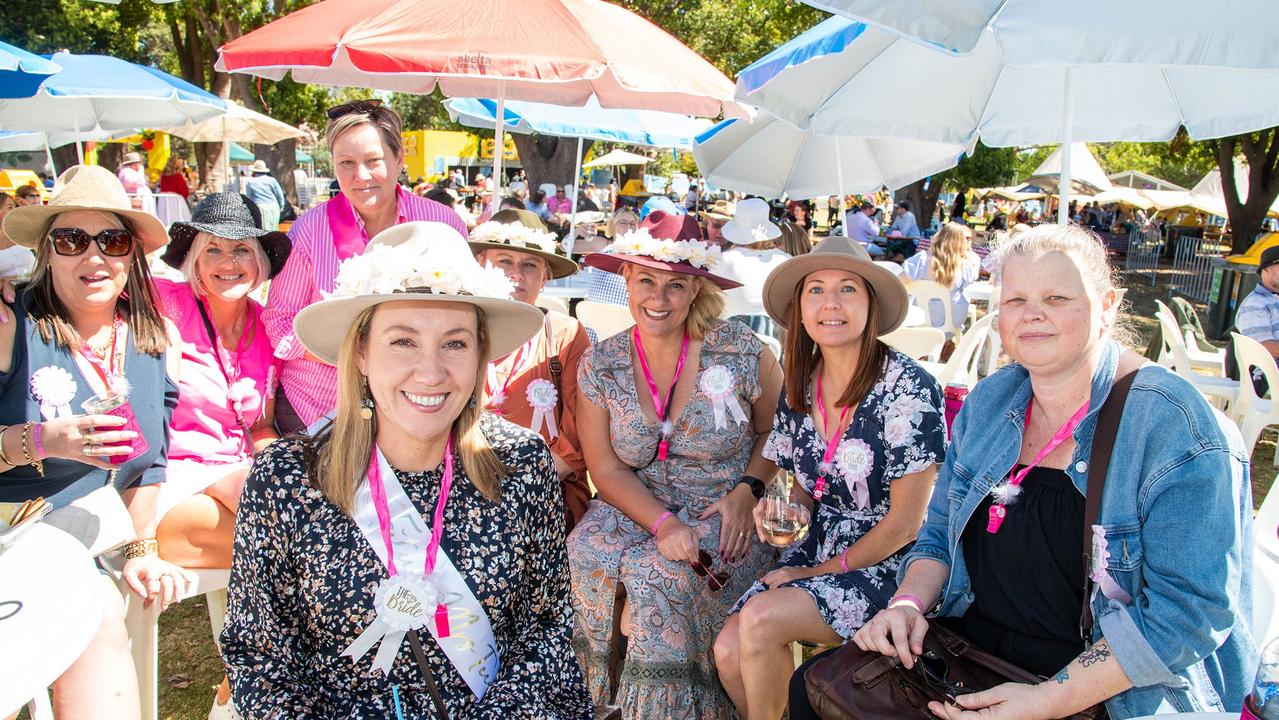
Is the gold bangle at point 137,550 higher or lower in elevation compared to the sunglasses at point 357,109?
lower

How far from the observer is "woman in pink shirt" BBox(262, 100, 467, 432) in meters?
3.53

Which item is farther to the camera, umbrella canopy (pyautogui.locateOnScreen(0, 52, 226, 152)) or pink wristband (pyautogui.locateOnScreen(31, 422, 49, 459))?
umbrella canopy (pyautogui.locateOnScreen(0, 52, 226, 152))

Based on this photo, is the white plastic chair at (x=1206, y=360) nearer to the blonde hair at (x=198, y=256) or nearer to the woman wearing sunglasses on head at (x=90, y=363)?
the blonde hair at (x=198, y=256)

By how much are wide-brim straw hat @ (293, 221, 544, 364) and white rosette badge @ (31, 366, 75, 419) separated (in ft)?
3.59

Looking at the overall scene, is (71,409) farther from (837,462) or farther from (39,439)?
(837,462)

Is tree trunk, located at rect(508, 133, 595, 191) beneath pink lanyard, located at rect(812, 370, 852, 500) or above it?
above

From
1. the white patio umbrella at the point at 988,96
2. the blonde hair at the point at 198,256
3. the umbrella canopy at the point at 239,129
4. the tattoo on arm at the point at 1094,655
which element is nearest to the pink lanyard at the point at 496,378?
the blonde hair at the point at 198,256

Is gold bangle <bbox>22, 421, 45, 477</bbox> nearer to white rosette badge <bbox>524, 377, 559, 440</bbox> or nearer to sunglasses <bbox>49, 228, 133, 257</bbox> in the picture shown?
sunglasses <bbox>49, 228, 133, 257</bbox>

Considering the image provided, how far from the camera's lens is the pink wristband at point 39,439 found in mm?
2598

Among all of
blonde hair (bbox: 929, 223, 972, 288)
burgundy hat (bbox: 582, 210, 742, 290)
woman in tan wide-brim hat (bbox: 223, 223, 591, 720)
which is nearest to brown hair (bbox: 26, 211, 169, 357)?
woman in tan wide-brim hat (bbox: 223, 223, 591, 720)

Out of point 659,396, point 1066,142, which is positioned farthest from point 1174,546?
point 1066,142

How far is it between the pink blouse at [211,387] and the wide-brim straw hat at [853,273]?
212 centimetres

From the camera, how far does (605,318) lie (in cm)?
587

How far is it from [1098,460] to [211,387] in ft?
10.2
